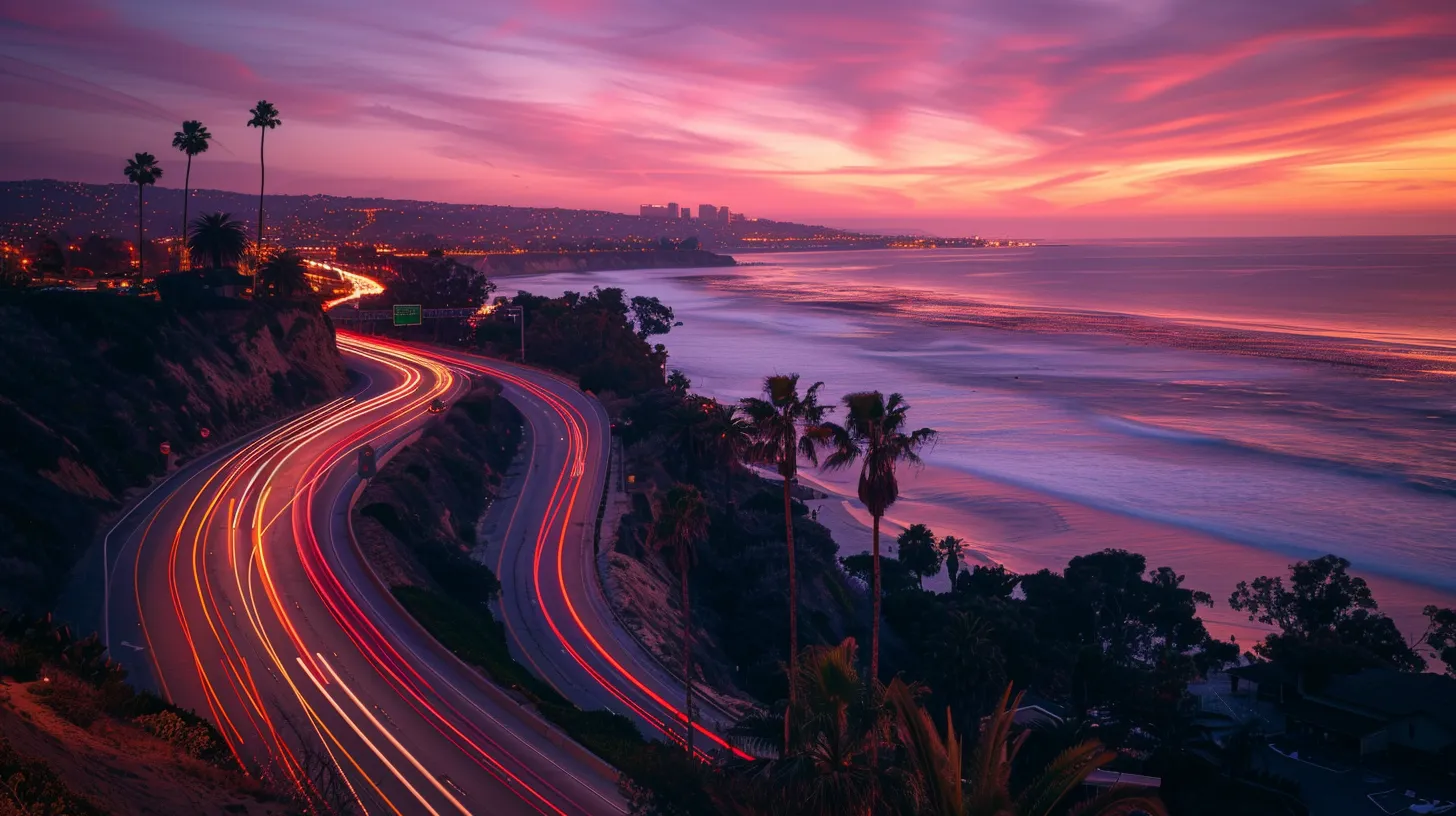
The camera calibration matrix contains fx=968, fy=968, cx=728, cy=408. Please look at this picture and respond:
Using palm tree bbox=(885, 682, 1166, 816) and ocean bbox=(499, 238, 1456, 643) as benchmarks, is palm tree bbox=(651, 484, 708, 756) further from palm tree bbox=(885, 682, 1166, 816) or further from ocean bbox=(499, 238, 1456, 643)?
ocean bbox=(499, 238, 1456, 643)

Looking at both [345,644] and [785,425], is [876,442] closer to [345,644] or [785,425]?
[785,425]

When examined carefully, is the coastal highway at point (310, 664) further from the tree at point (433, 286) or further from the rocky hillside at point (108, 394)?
the tree at point (433, 286)

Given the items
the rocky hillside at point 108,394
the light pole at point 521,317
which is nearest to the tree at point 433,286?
the light pole at point 521,317

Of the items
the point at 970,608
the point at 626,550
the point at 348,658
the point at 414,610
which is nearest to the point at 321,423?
the point at 626,550

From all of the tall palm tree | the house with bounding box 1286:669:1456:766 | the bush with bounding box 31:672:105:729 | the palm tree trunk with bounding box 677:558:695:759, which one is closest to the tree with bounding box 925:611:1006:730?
the tall palm tree

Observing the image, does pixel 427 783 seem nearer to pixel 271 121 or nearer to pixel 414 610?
pixel 414 610

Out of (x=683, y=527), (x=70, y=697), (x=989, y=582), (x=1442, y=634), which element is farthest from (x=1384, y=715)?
(x=70, y=697)
